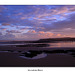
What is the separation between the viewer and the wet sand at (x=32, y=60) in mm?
1185

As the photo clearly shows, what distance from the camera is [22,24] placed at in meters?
1.18

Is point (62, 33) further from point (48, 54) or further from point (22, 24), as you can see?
point (22, 24)

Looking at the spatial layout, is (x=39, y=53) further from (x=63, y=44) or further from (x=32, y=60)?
(x=63, y=44)

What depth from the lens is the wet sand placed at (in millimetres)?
1185

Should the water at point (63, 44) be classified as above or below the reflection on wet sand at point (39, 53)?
above

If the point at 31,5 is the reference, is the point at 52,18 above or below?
below

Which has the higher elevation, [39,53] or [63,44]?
[63,44]

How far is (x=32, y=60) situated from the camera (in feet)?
3.96

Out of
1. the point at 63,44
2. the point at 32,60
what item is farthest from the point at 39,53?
the point at 63,44

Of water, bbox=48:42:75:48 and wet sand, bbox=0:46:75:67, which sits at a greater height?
water, bbox=48:42:75:48

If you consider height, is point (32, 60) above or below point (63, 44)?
below

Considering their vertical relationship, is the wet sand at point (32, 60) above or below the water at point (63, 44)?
below

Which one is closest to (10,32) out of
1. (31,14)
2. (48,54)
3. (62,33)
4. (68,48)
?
(31,14)
